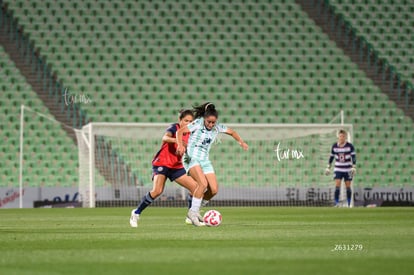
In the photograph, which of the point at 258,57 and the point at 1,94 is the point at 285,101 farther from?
the point at 1,94

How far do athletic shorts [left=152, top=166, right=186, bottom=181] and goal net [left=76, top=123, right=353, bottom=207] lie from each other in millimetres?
10592

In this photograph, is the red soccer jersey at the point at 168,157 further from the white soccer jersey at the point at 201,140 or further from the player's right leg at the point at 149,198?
the white soccer jersey at the point at 201,140

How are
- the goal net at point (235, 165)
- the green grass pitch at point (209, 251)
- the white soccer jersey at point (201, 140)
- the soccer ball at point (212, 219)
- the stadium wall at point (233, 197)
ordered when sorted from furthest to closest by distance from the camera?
the goal net at point (235, 165) < the stadium wall at point (233, 197) < the white soccer jersey at point (201, 140) < the soccer ball at point (212, 219) < the green grass pitch at point (209, 251)

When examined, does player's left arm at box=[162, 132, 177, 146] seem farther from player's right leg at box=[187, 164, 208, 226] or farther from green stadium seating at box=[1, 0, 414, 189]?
green stadium seating at box=[1, 0, 414, 189]

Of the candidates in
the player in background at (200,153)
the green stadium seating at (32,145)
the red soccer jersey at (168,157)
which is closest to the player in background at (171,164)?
the red soccer jersey at (168,157)

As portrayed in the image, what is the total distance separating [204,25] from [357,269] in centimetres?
2432

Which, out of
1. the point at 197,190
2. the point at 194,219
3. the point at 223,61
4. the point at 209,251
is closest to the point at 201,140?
the point at 197,190

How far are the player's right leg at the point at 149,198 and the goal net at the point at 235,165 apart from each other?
10742mm

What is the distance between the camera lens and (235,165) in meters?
26.8

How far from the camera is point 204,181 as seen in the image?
41.4 ft

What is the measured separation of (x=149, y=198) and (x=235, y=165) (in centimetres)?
1396

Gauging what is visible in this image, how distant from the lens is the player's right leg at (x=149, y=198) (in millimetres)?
12789

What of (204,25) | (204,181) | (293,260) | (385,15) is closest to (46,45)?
(204,25)

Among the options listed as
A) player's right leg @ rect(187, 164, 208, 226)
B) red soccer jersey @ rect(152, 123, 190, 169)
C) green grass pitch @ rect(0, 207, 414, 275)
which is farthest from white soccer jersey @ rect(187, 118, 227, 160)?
green grass pitch @ rect(0, 207, 414, 275)
